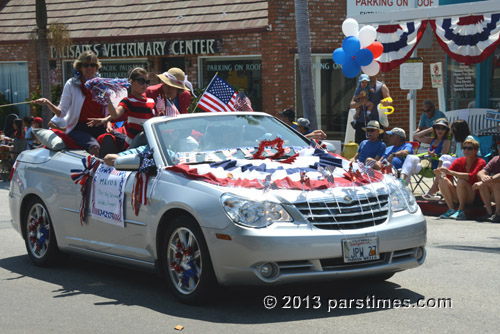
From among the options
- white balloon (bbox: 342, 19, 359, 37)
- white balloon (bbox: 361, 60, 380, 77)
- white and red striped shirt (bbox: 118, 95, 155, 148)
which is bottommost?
white and red striped shirt (bbox: 118, 95, 155, 148)

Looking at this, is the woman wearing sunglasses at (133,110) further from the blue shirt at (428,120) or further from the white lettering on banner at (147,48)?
the white lettering on banner at (147,48)

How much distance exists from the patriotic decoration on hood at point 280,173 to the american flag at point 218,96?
4.73 metres

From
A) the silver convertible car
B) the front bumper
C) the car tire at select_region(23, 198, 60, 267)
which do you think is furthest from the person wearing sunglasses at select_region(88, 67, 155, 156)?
the front bumper

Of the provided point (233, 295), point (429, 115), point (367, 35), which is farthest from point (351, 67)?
point (233, 295)

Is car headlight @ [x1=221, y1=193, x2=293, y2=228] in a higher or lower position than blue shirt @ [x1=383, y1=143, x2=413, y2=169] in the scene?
higher

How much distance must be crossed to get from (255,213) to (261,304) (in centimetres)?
91

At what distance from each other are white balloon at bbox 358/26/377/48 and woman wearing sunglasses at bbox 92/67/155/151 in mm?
8449

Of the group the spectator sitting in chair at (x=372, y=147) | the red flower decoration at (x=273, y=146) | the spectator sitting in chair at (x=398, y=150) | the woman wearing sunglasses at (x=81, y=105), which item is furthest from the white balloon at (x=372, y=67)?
the red flower decoration at (x=273, y=146)

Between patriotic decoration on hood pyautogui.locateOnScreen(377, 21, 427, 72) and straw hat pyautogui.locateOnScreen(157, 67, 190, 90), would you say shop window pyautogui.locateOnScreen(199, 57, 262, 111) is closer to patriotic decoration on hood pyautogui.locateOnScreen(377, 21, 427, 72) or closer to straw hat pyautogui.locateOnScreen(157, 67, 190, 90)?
patriotic decoration on hood pyautogui.locateOnScreen(377, 21, 427, 72)

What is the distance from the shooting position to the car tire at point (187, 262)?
6.84 meters

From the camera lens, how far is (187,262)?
7.02 meters

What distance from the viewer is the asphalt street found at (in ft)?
21.2

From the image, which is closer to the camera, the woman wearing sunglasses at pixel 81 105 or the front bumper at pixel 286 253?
the front bumper at pixel 286 253

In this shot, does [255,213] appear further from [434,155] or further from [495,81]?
[495,81]
